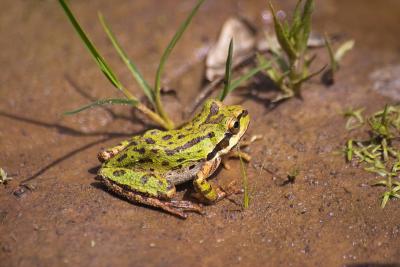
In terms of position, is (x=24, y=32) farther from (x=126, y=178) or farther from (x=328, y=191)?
(x=328, y=191)

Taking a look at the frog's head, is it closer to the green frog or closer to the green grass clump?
the green frog

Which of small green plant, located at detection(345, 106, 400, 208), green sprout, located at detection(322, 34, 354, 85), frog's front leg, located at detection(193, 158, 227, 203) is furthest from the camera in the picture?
green sprout, located at detection(322, 34, 354, 85)

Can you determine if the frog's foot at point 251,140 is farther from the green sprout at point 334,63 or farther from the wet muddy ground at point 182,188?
the green sprout at point 334,63

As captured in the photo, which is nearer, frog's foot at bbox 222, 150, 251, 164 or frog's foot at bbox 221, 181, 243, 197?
frog's foot at bbox 221, 181, 243, 197

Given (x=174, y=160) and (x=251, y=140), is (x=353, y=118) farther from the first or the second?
(x=174, y=160)

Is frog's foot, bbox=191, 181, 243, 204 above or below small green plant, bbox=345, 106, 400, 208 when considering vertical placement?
above

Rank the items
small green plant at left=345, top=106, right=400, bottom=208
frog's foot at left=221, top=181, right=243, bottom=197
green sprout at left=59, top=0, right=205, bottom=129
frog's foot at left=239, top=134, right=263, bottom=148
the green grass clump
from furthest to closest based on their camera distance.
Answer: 1. frog's foot at left=239, top=134, right=263, bottom=148
2. the green grass clump
3. green sprout at left=59, top=0, right=205, bottom=129
4. frog's foot at left=221, top=181, right=243, bottom=197
5. small green plant at left=345, top=106, right=400, bottom=208

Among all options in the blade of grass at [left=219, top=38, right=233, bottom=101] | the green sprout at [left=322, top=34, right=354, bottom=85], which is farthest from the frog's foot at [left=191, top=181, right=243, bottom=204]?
the green sprout at [left=322, top=34, right=354, bottom=85]

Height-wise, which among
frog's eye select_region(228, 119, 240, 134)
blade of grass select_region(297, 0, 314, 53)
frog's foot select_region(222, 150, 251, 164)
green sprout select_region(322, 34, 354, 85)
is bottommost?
green sprout select_region(322, 34, 354, 85)

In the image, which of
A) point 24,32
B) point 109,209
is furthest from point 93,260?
point 24,32
